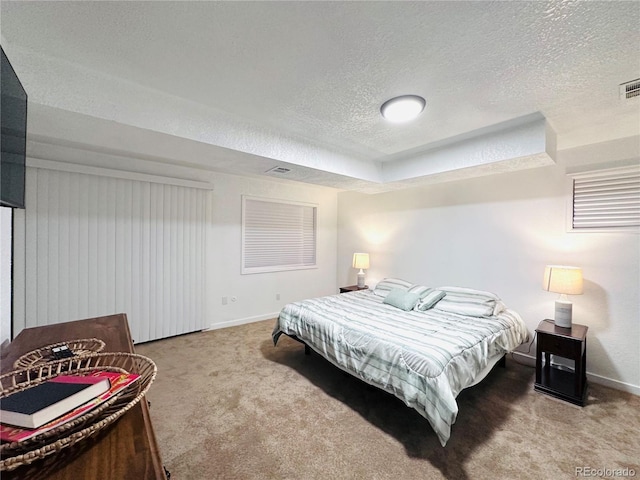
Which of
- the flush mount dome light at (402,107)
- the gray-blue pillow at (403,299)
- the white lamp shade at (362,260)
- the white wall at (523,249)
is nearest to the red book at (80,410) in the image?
the flush mount dome light at (402,107)

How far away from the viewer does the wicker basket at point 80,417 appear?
1.93ft

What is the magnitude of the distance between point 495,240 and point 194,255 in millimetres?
4015

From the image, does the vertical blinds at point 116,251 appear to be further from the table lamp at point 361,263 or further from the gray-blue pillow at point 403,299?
the gray-blue pillow at point 403,299

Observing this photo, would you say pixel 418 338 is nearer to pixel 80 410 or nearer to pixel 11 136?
pixel 80 410

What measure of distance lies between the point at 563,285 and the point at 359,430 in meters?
2.28

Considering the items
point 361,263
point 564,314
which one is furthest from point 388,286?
point 564,314

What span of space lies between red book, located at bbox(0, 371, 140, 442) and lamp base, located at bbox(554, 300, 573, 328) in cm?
340

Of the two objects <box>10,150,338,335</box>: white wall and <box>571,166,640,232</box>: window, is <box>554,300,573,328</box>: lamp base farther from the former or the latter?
<box>10,150,338,335</box>: white wall

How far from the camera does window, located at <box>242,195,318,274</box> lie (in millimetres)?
4555

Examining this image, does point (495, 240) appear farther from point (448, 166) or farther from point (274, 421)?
point (274, 421)

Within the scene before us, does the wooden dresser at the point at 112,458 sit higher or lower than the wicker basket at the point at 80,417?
lower

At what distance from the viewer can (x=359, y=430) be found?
6.56 feet

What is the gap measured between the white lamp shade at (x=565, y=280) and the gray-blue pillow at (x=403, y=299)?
4.20 feet
